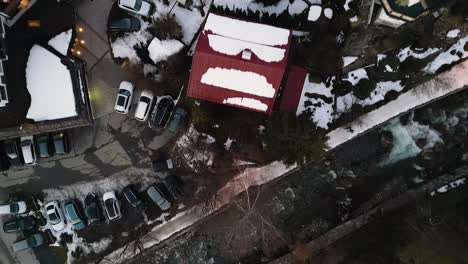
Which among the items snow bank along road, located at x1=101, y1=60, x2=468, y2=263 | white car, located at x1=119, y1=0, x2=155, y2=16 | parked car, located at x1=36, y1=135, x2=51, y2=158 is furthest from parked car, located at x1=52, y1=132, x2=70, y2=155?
white car, located at x1=119, y1=0, x2=155, y2=16

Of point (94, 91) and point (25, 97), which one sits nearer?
point (25, 97)

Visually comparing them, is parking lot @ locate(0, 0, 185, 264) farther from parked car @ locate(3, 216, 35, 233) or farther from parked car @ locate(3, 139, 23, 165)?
parked car @ locate(3, 139, 23, 165)

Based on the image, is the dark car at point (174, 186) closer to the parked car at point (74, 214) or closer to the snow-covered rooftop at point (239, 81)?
the parked car at point (74, 214)

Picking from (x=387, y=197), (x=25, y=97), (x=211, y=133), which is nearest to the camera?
(x=25, y=97)

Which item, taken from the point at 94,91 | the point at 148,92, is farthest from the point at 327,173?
the point at 94,91

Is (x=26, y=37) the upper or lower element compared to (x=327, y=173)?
upper

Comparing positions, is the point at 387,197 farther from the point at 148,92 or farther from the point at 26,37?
the point at 26,37
